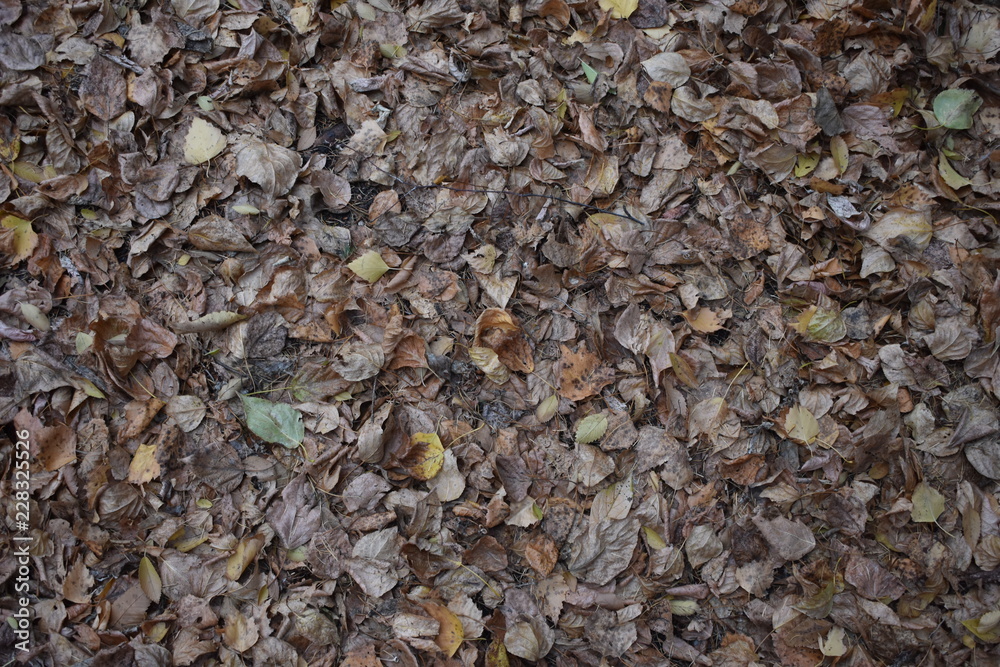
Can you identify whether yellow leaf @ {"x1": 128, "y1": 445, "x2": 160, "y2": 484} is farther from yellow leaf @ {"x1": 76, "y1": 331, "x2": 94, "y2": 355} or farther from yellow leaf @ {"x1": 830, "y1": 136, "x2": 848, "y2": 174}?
yellow leaf @ {"x1": 830, "y1": 136, "x2": 848, "y2": 174}

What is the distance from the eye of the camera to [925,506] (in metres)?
2.05

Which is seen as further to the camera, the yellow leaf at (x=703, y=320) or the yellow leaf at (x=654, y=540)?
the yellow leaf at (x=703, y=320)

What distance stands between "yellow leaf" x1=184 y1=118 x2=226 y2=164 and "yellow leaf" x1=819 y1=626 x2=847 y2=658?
266 centimetres

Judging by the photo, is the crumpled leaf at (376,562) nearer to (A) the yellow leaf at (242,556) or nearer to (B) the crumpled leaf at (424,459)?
(B) the crumpled leaf at (424,459)

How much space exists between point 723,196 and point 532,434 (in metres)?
1.14

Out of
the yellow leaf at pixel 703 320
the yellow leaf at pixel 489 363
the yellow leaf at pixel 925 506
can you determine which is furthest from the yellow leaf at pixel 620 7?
the yellow leaf at pixel 925 506

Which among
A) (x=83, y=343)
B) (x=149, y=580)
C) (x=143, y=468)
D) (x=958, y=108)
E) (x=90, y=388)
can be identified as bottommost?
(x=149, y=580)

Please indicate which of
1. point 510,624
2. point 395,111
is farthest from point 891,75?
point 510,624

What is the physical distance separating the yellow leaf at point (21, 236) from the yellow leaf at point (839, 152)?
2895 millimetres

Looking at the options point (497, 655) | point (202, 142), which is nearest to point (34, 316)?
point (202, 142)

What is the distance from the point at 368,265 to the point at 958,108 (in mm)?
2267

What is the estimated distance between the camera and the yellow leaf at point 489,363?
210 centimetres

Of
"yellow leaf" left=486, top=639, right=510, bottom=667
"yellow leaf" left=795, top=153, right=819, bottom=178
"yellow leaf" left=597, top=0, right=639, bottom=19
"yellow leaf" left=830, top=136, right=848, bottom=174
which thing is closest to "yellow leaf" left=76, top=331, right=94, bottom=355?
"yellow leaf" left=486, top=639, right=510, bottom=667

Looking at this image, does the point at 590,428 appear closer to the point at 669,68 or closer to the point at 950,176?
the point at 669,68
